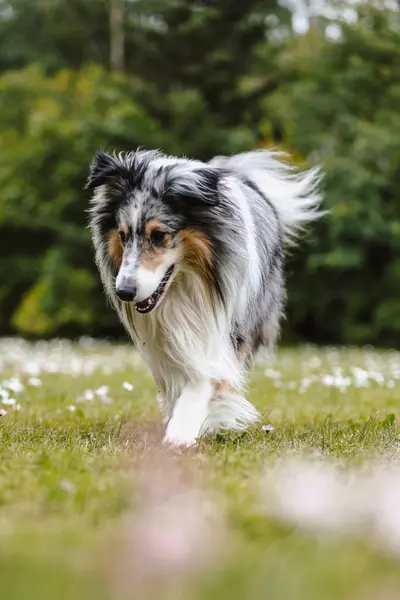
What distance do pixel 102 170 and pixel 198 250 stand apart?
2.12 feet

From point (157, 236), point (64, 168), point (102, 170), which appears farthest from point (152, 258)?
point (64, 168)

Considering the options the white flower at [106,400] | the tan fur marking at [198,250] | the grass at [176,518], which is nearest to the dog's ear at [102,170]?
the tan fur marking at [198,250]

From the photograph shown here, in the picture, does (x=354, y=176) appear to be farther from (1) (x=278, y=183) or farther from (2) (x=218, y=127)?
(1) (x=278, y=183)

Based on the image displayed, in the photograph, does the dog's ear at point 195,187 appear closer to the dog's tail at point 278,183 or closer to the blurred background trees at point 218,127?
the dog's tail at point 278,183

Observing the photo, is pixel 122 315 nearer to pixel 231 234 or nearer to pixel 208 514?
pixel 231 234

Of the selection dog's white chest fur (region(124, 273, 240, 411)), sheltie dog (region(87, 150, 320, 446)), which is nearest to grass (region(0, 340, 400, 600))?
sheltie dog (region(87, 150, 320, 446))

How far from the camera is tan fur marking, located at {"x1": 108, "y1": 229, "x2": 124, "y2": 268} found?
445 cm

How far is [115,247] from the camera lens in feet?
14.7

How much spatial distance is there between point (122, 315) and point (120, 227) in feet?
1.88

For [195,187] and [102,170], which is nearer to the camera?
[195,187]

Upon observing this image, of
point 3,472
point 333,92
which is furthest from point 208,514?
point 333,92

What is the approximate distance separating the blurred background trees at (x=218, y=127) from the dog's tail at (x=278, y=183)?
353 inches

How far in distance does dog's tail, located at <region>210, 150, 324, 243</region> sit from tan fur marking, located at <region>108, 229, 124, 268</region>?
1439 mm

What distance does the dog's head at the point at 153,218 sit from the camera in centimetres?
416
